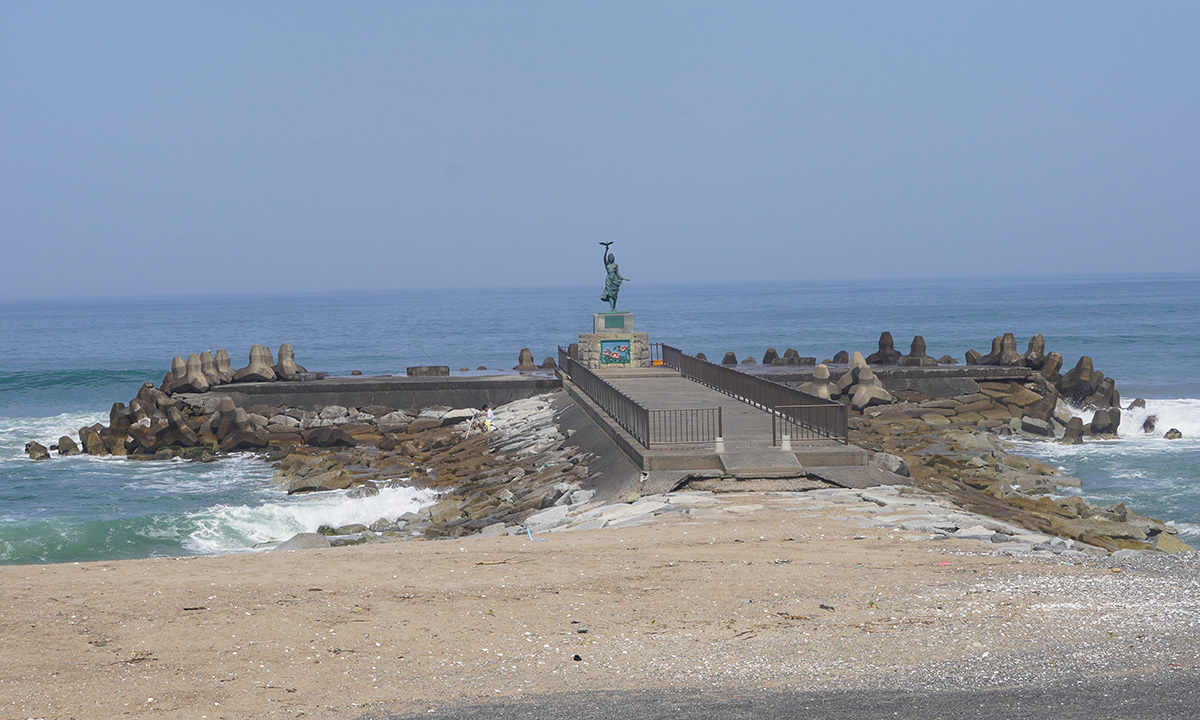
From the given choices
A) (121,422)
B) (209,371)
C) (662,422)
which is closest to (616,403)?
(662,422)

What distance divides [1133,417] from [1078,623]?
31.5m

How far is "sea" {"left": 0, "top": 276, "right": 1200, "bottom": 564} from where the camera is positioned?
2383 cm

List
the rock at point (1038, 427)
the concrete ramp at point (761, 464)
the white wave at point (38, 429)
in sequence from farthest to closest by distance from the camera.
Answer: the white wave at point (38, 429) < the rock at point (1038, 427) < the concrete ramp at point (761, 464)

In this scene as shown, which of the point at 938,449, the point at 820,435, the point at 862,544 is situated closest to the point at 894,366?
the point at 938,449

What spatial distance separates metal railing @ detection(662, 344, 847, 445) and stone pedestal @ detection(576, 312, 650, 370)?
4921 millimetres

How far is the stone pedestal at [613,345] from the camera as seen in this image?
3841 centimetres

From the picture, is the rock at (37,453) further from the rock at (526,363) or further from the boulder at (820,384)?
the boulder at (820,384)

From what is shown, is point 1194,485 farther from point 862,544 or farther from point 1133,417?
point 862,544

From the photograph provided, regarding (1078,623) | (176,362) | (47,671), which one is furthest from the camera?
(176,362)

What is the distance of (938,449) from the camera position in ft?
95.2

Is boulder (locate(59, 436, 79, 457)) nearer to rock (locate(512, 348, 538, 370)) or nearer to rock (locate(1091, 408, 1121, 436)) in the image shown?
rock (locate(512, 348, 538, 370))

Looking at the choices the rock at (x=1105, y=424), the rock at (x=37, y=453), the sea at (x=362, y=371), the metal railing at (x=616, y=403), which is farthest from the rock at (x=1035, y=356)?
the rock at (x=37, y=453)

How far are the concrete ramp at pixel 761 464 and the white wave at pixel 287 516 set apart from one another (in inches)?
350

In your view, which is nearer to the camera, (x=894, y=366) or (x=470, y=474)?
(x=470, y=474)
